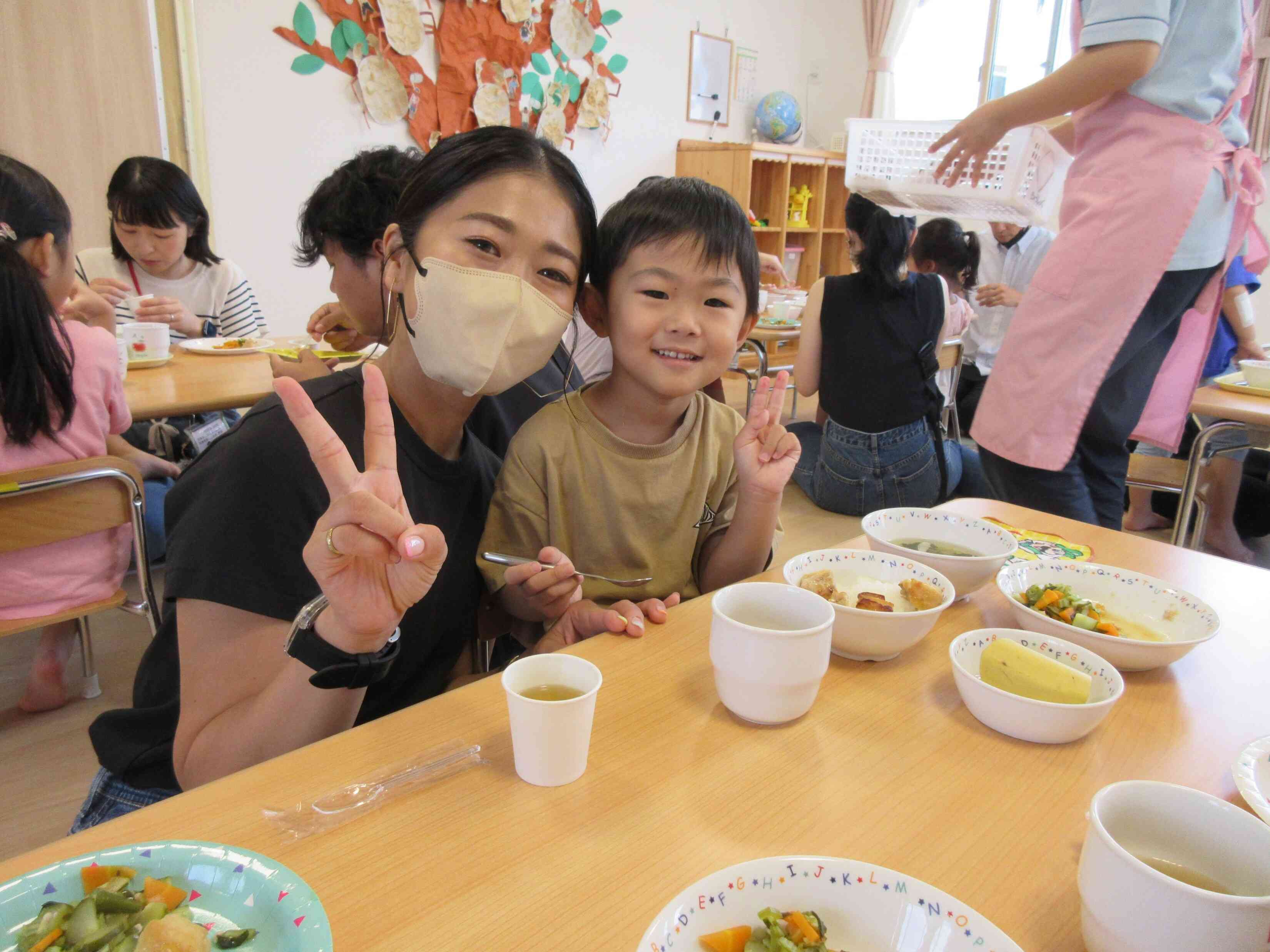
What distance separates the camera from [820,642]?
2.54ft

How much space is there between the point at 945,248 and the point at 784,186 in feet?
8.49

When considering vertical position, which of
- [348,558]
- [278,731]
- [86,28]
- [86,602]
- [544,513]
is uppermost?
[86,28]

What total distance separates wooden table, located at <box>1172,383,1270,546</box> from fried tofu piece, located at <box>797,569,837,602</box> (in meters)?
1.73

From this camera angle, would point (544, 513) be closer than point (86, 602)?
Yes

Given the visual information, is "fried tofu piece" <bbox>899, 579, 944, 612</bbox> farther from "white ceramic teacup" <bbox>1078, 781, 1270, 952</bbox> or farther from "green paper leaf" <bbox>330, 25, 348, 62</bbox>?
"green paper leaf" <bbox>330, 25, 348, 62</bbox>

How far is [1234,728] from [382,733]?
0.86m

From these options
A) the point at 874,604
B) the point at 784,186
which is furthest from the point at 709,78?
the point at 874,604

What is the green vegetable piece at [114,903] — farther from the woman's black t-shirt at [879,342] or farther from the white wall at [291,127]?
the white wall at [291,127]

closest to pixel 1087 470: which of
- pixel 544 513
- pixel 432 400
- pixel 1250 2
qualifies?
pixel 1250 2

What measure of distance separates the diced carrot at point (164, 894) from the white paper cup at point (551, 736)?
0.26m

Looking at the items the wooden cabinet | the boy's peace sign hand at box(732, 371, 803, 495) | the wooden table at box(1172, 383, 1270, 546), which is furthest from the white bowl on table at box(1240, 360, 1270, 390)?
the wooden cabinet

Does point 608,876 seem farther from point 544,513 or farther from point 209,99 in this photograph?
point 209,99

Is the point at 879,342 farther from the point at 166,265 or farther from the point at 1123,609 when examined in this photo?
the point at 166,265

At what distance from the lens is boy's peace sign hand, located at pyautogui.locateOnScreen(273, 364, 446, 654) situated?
29.0 inches
